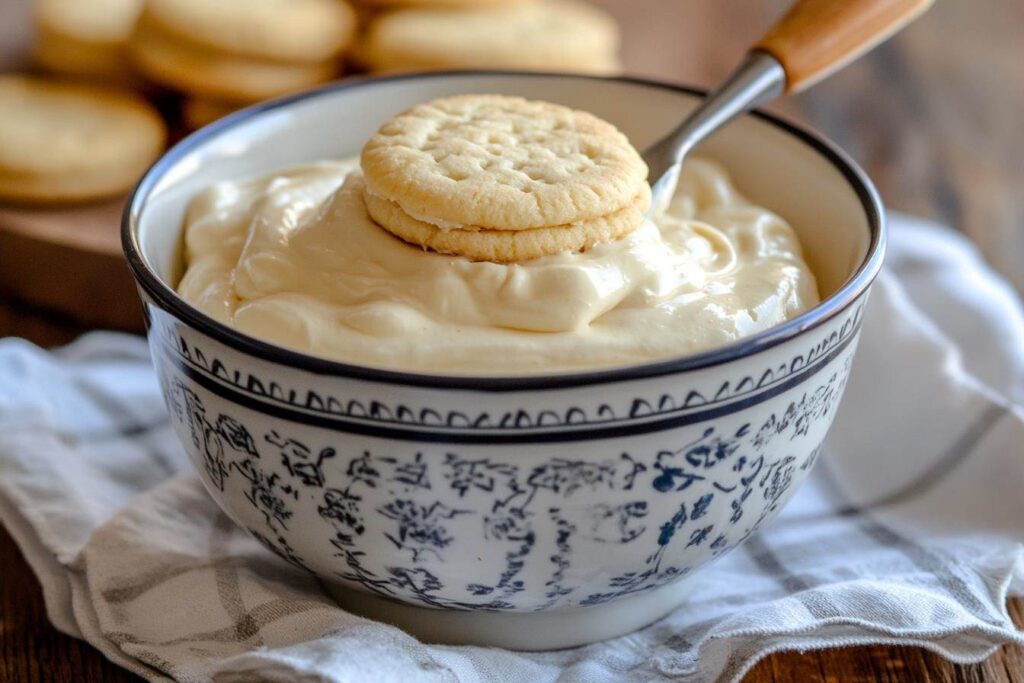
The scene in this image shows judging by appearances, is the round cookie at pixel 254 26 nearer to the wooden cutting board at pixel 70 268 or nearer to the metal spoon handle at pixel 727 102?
the wooden cutting board at pixel 70 268

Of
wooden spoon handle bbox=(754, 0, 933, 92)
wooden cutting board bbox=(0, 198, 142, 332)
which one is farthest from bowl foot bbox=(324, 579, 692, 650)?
wooden cutting board bbox=(0, 198, 142, 332)

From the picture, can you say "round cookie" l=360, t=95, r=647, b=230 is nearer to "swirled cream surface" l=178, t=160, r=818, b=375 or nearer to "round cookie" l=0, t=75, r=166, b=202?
"swirled cream surface" l=178, t=160, r=818, b=375

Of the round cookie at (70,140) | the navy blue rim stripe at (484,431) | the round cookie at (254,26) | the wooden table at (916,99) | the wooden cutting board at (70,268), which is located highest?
the navy blue rim stripe at (484,431)

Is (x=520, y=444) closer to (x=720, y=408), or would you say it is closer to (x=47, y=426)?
(x=720, y=408)

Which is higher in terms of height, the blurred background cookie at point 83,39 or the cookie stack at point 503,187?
the cookie stack at point 503,187

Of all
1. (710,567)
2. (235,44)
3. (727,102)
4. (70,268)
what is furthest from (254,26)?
(710,567)

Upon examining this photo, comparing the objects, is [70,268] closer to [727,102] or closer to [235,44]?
[235,44]

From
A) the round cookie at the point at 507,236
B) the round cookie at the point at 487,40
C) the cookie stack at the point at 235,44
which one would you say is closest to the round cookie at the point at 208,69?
the cookie stack at the point at 235,44
